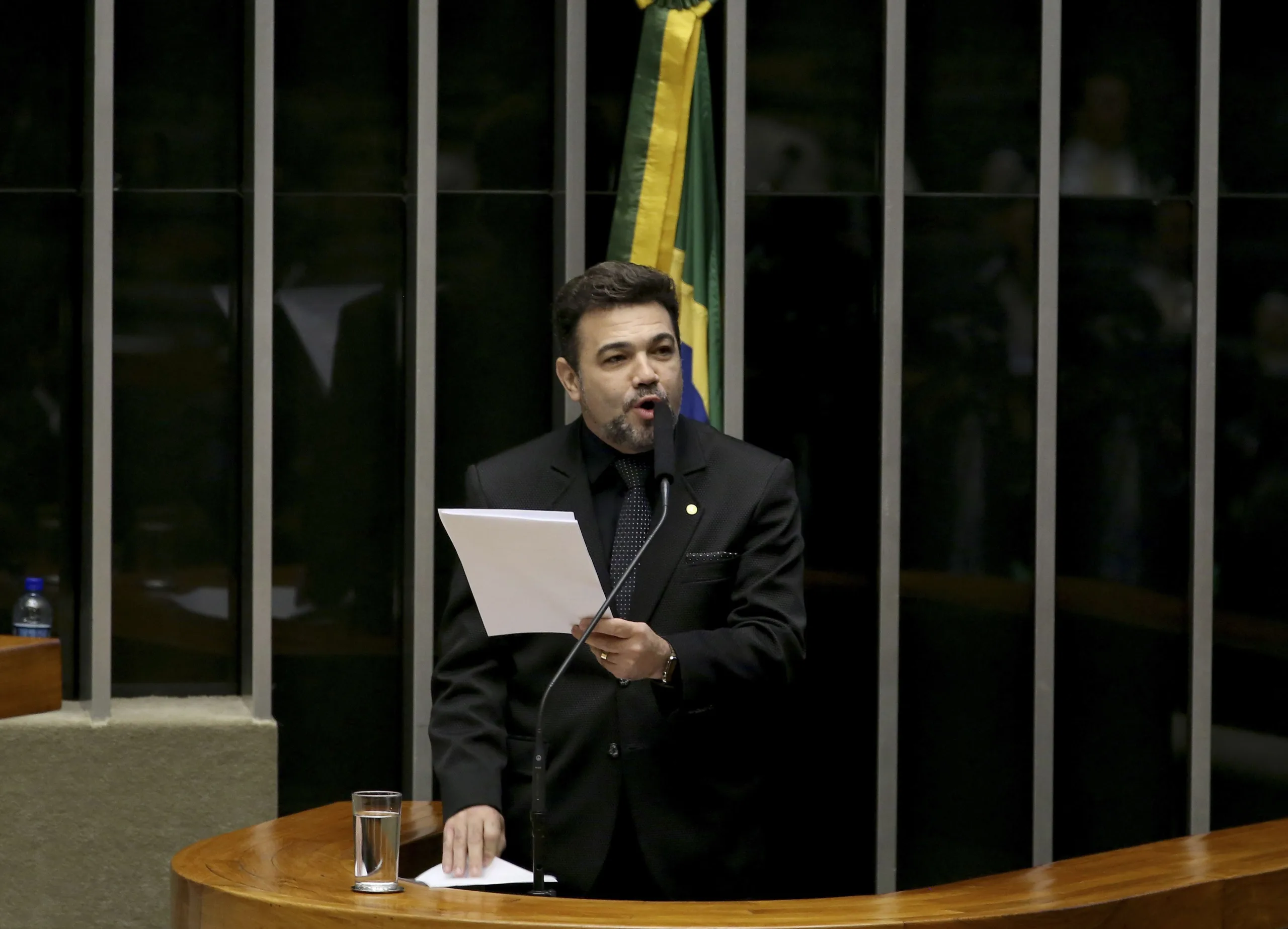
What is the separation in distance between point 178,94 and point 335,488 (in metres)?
1.13

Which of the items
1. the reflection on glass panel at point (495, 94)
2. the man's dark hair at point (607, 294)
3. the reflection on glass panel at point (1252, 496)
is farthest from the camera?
the reflection on glass panel at point (1252, 496)

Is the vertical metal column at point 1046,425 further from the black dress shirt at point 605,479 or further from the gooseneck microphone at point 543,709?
the gooseneck microphone at point 543,709

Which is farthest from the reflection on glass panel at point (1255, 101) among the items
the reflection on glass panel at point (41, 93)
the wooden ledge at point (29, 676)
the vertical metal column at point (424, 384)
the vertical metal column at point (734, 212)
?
the wooden ledge at point (29, 676)

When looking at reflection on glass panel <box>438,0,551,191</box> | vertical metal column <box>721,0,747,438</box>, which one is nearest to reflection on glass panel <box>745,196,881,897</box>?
vertical metal column <box>721,0,747,438</box>

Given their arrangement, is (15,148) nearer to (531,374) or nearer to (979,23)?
(531,374)

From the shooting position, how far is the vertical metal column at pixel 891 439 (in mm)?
4023

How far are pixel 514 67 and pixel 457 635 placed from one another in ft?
7.13

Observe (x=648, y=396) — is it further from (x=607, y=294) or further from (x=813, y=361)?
(x=813, y=361)

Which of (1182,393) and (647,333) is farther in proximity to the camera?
(1182,393)

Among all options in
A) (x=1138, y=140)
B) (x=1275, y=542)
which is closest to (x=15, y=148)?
(x=1138, y=140)

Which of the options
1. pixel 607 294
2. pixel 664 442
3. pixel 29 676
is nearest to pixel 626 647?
pixel 664 442

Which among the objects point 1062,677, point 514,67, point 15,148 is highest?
point 514,67

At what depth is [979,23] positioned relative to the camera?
4.24m

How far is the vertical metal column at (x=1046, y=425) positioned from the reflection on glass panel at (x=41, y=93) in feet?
8.42
